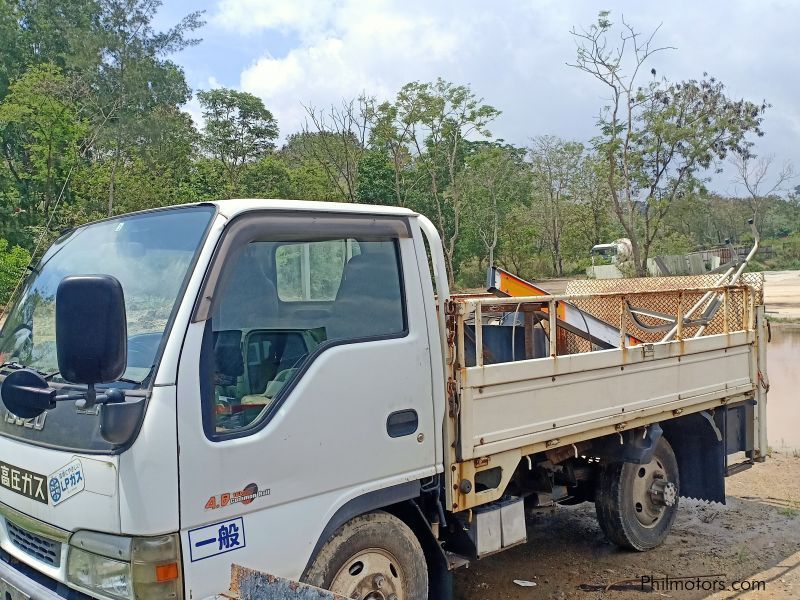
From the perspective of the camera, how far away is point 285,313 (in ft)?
10.1

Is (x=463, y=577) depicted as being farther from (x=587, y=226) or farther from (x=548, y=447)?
(x=587, y=226)

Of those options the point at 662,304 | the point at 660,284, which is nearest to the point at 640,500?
the point at 662,304

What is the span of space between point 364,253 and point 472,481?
4.17 ft

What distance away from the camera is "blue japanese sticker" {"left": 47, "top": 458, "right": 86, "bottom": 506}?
2.52m

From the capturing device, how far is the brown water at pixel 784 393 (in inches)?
380

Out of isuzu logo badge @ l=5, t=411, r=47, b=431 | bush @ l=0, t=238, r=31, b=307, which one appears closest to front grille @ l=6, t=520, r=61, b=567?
isuzu logo badge @ l=5, t=411, r=47, b=431

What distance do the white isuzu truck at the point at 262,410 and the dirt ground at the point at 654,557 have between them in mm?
844

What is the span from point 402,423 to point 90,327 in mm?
1498

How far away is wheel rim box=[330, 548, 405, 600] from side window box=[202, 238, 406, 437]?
0.83m

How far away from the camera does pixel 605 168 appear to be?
901 inches

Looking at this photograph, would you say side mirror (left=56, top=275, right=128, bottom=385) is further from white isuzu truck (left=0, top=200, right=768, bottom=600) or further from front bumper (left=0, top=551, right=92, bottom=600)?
front bumper (left=0, top=551, right=92, bottom=600)

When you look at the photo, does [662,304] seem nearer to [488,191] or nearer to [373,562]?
[373,562]

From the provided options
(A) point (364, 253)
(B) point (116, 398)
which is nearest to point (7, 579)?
(B) point (116, 398)

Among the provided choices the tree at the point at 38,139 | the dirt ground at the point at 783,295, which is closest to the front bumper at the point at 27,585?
the tree at the point at 38,139
